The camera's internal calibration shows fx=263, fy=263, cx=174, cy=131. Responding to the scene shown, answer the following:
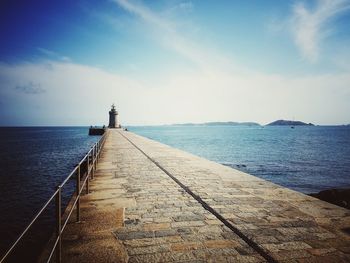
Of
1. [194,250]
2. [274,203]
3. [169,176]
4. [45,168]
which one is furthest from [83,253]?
[45,168]

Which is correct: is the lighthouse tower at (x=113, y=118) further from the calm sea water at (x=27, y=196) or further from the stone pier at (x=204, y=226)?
the stone pier at (x=204, y=226)

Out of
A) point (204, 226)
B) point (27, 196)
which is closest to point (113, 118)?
point (27, 196)

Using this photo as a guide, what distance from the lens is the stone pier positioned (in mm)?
3244

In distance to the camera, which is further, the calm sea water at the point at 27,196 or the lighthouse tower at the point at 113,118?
the lighthouse tower at the point at 113,118

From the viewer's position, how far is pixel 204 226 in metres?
4.12

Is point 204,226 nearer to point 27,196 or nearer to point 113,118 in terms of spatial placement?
point 27,196

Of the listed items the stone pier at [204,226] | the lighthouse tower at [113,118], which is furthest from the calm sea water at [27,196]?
the lighthouse tower at [113,118]

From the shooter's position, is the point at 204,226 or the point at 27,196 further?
the point at 27,196

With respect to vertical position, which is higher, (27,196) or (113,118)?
(113,118)

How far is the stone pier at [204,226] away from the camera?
324 centimetres

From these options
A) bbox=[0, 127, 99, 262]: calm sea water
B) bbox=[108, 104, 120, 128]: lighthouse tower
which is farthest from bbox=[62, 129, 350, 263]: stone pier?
bbox=[108, 104, 120, 128]: lighthouse tower

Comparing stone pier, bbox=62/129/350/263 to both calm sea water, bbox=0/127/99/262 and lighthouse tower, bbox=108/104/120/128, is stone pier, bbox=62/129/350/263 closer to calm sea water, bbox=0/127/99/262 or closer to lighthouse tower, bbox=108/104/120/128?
calm sea water, bbox=0/127/99/262

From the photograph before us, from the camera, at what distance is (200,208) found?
5031 mm

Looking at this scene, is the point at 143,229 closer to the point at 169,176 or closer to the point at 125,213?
the point at 125,213
